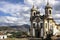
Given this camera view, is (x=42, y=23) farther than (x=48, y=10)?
Yes

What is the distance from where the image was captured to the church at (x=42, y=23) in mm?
43969

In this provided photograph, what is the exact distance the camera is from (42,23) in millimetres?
45656

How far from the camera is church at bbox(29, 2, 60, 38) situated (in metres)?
44.0

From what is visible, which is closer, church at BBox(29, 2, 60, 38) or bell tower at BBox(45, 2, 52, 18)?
bell tower at BBox(45, 2, 52, 18)

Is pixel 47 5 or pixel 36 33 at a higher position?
pixel 47 5

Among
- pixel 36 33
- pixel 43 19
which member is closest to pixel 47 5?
pixel 43 19

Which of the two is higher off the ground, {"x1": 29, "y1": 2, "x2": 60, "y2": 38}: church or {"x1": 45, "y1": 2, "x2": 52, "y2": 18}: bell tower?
{"x1": 45, "y1": 2, "x2": 52, "y2": 18}: bell tower

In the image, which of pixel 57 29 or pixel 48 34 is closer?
pixel 48 34

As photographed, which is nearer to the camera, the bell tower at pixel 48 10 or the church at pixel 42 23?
the bell tower at pixel 48 10

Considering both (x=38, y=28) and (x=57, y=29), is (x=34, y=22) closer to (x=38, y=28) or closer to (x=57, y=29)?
(x=38, y=28)

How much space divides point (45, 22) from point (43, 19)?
32.9 inches

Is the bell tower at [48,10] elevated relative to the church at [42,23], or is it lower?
elevated

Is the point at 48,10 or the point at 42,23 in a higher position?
the point at 48,10

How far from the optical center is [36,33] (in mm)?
46625
